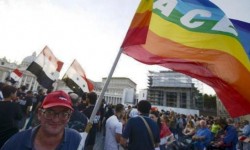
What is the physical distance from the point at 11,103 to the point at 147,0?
3.24 m

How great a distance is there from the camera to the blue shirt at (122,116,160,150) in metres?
3.93

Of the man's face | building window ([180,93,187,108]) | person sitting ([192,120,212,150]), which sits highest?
building window ([180,93,187,108])

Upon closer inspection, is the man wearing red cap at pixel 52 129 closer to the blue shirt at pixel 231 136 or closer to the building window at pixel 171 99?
the blue shirt at pixel 231 136

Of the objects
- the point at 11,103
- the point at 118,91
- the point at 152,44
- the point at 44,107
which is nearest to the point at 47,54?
the point at 11,103

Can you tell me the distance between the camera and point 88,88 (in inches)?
380

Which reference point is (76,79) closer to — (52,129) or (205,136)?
(205,136)

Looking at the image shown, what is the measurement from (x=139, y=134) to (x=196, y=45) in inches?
71.0

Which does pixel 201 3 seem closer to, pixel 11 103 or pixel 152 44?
pixel 152 44

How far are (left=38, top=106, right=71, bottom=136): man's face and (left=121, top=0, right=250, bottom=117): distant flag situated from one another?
1271 millimetres

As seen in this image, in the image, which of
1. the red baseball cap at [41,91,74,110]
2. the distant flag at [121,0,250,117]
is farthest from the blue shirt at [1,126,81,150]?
the distant flag at [121,0,250,117]

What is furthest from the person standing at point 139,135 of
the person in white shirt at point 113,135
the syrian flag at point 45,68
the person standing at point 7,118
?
the syrian flag at point 45,68

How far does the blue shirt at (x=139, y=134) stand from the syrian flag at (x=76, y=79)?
5.65m

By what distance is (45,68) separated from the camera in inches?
379

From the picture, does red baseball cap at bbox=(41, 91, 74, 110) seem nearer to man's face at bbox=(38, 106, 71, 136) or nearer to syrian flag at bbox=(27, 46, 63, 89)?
man's face at bbox=(38, 106, 71, 136)
